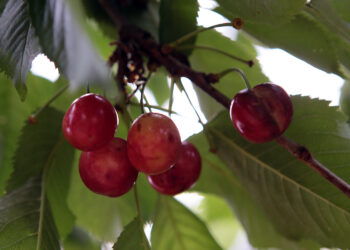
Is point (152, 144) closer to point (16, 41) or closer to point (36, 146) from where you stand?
point (16, 41)

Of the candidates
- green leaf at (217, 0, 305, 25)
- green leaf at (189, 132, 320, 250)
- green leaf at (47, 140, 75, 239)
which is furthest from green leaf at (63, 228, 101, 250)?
green leaf at (217, 0, 305, 25)

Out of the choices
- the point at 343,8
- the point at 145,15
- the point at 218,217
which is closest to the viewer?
the point at 343,8

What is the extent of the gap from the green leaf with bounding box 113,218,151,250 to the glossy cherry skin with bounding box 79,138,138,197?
134mm

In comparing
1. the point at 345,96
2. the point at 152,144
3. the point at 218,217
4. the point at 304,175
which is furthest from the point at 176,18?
the point at 218,217

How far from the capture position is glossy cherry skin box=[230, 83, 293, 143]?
0.77 metres

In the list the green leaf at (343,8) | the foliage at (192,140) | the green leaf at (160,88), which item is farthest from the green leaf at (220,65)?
the green leaf at (160,88)

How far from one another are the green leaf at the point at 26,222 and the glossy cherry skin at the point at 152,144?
289 millimetres

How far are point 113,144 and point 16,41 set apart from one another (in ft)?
0.94

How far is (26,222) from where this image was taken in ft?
3.03

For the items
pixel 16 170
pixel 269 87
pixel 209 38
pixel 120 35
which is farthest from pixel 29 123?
pixel 269 87

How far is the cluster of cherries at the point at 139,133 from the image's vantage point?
30.5 inches

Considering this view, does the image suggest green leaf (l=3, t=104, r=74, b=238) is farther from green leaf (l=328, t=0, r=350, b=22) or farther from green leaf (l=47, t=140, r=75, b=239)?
green leaf (l=328, t=0, r=350, b=22)

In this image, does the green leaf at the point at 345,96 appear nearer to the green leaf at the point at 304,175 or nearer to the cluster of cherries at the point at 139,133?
the green leaf at the point at 304,175

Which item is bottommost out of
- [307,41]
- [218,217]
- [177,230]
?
[218,217]
